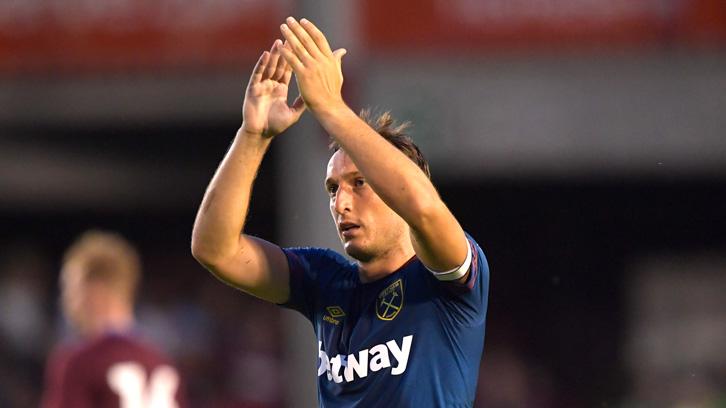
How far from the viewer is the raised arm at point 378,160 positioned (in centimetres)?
311

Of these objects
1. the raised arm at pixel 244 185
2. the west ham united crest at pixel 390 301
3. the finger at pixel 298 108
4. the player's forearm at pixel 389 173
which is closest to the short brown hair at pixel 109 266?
the raised arm at pixel 244 185

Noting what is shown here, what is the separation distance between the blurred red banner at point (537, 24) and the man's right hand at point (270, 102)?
20.4ft

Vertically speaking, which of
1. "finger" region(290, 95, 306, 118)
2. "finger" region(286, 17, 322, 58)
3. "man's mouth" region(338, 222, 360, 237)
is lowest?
"man's mouth" region(338, 222, 360, 237)

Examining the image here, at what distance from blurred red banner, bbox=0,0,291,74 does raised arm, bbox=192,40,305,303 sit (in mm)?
6403

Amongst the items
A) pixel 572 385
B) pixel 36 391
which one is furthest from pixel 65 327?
pixel 572 385

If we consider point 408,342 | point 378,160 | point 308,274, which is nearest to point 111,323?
point 308,274

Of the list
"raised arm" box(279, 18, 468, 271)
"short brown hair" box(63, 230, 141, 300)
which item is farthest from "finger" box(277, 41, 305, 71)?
"short brown hair" box(63, 230, 141, 300)

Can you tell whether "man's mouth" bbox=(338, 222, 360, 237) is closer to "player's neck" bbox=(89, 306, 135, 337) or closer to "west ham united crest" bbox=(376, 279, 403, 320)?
"west ham united crest" bbox=(376, 279, 403, 320)

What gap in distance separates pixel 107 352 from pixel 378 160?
8.78 feet

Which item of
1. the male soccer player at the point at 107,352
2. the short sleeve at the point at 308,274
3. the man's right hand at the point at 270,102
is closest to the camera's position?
the man's right hand at the point at 270,102

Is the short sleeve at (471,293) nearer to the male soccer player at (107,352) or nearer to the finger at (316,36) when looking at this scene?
the finger at (316,36)

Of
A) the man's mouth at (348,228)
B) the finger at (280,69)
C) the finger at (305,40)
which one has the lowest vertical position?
the man's mouth at (348,228)

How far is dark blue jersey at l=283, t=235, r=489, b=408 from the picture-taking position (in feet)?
10.8

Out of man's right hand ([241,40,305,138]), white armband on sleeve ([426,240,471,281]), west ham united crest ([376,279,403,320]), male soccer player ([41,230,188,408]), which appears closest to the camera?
white armband on sleeve ([426,240,471,281])
